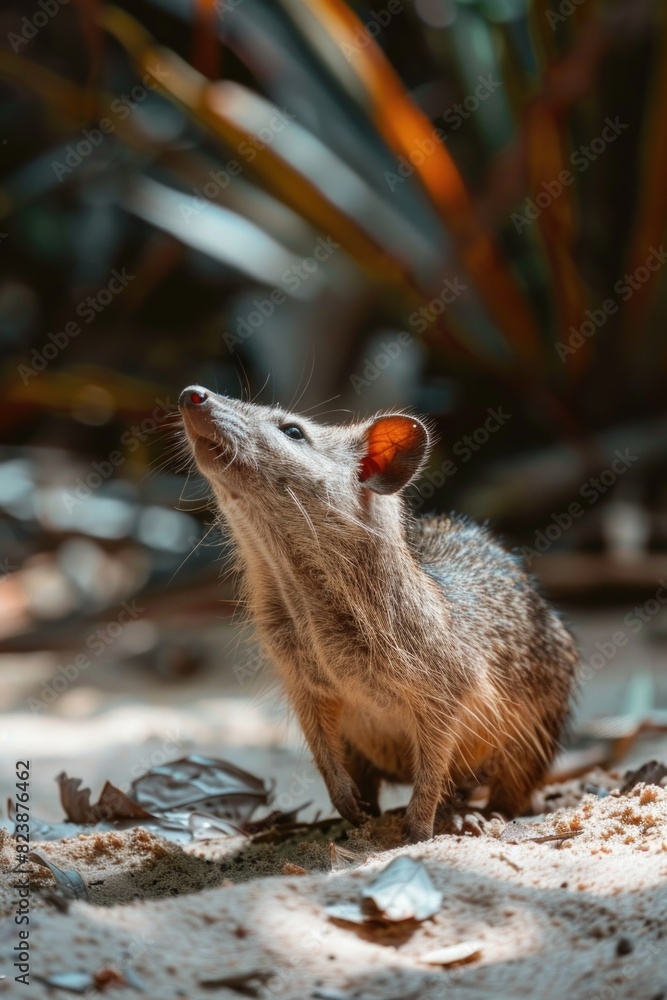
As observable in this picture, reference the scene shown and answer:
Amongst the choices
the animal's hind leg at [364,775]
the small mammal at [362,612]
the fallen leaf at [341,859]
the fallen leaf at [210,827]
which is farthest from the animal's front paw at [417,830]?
the fallen leaf at [210,827]

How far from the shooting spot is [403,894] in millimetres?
2549

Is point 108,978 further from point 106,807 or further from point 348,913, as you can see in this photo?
point 106,807

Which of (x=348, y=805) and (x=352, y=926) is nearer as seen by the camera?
(x=352, y=926)

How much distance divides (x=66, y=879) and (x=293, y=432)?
164cm

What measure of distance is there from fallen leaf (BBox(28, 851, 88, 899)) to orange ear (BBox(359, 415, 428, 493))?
5.29 ft

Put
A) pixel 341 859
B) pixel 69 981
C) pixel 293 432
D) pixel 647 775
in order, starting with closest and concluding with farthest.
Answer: pixel 69 981 < pixel 341 859 < pixel 293 432 < pixel 647 775

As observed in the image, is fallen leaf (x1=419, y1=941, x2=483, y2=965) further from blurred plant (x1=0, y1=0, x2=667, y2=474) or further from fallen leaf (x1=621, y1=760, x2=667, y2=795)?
→ blurred plant (x1=0, y1=0, x2=667, y2=474)

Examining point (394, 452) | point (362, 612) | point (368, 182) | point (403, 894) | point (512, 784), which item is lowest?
point (403, 894)

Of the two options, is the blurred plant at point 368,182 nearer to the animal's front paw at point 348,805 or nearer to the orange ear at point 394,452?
the orange ear at point 394,452

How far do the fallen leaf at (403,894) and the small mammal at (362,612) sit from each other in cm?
100

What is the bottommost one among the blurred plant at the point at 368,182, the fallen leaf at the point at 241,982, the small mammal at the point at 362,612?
the fallen leaf at the point at 241,982

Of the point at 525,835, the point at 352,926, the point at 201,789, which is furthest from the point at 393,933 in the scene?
the point at 201,789

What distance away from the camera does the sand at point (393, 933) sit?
2.17 metres

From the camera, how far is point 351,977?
2.24 metres
